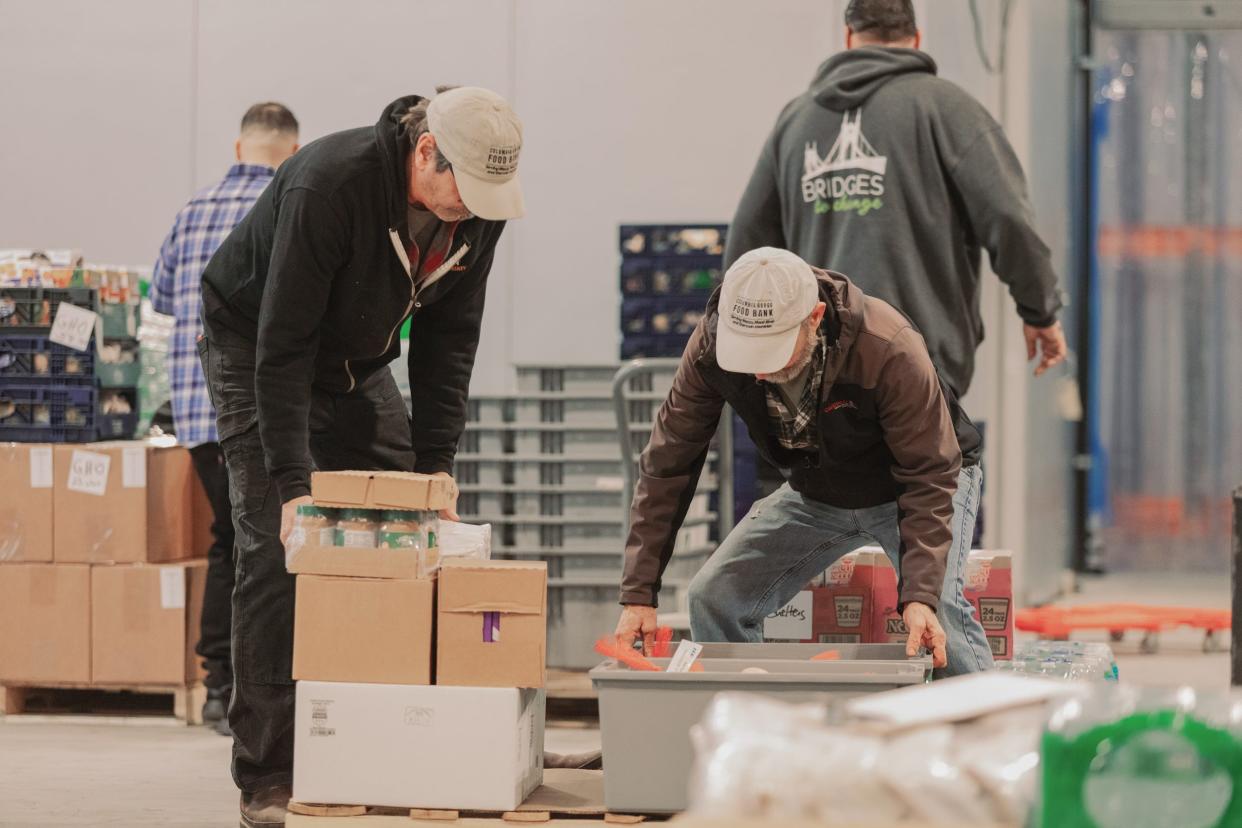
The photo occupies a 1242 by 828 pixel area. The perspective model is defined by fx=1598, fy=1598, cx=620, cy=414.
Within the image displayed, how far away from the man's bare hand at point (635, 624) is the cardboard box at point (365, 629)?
1.25 ft

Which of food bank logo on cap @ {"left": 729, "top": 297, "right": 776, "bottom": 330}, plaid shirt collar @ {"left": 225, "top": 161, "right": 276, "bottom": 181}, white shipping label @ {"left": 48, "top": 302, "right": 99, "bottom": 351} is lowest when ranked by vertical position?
food bank logo on cap @ {"left": 729, "top": 297, "right": 776, "bottom": 330}

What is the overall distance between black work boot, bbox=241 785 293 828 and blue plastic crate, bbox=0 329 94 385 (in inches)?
93.8

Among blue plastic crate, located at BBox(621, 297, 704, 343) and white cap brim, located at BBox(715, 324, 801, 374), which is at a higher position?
blue plastic crate, located at BBox(621, 297, 704, 343)

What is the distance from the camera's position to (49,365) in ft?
17.3

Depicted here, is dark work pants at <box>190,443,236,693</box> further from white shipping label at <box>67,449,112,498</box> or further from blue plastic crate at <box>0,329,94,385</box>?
blue plastic crate at <box>0,329,94,385</box>

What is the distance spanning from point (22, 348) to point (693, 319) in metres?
2.34

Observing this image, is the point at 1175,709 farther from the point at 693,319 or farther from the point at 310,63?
the point at 310,63

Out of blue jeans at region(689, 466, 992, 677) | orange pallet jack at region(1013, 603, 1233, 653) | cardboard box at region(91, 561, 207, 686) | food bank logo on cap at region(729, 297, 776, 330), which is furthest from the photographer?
orange pallet jack at region(1013, 603, 1233, 653)

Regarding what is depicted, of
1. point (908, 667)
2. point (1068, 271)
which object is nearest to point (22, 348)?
point (908, 667)

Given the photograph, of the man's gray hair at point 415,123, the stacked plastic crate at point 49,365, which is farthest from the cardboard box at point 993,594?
the stacked plastic crate at point 49,365

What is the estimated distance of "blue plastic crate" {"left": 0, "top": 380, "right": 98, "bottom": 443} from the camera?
17.1 ft

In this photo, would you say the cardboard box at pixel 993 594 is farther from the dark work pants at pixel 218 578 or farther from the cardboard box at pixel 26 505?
the cardboard box at pixel 26 505

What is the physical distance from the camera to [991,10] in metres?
7.39

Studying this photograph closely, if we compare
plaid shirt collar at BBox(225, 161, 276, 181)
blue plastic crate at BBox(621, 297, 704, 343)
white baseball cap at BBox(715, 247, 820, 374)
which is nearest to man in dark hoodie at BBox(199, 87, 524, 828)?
white baseball cap at BBox(715, 247, 820, 374)
